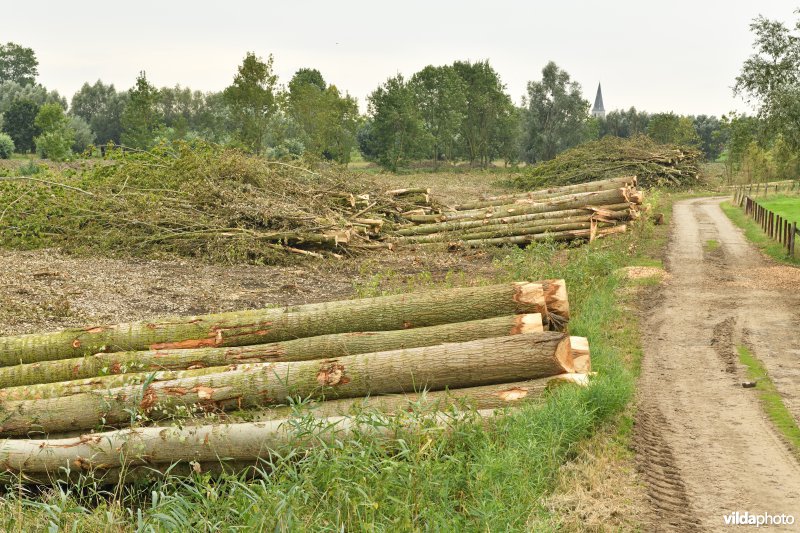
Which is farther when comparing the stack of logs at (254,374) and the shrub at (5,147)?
the shrub at (5,147)

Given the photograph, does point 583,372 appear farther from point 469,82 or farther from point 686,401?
point 469,82

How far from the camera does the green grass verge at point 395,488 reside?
200 inches

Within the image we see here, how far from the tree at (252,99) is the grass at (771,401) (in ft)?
97.2

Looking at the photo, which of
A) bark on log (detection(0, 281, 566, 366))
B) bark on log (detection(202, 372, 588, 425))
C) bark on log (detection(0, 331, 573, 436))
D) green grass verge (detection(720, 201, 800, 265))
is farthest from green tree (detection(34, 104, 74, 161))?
bark on log (detection(202, 372, 588, 425))

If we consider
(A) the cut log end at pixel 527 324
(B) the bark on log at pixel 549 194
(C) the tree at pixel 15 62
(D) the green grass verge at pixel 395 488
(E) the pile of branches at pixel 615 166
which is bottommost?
(D) the green grass verge at pixel 395 488

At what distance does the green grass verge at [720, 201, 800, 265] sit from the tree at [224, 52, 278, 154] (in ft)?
A: 70.5

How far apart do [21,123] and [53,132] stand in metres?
17.4

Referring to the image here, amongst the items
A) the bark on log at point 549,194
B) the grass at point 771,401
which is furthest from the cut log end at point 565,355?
the bark on log at point 549,194

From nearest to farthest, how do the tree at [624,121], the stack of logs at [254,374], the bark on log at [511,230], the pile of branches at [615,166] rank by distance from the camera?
the stack of logs at [254,374] < the bark on log at [511,230] < the pile of branches at [615,166] < the tree at [624,121]

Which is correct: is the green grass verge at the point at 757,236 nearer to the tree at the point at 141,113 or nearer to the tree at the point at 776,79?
the tree at the point at 776,79

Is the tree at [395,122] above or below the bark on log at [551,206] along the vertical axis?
above

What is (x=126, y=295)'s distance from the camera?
43.5 ft

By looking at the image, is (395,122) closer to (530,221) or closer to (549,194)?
(549,194)

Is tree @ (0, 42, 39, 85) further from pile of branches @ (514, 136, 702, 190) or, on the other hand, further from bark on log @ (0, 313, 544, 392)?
bark on log @ (0, 313, 544, 392)
